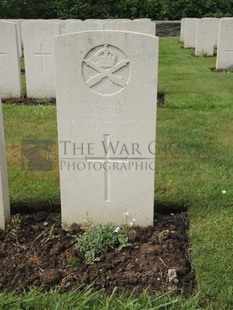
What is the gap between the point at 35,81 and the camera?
7703 millimetres

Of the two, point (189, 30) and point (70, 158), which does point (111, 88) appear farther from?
point (189, 30)

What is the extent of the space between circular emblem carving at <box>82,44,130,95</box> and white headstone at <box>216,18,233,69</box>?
786cm

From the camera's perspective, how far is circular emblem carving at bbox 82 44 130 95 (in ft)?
9.34

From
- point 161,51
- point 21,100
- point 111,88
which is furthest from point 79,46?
point 161,51

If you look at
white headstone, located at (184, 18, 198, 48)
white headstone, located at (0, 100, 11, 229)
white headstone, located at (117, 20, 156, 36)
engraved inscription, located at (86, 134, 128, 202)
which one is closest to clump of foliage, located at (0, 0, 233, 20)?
white headstone, located at (184, 18, 198, 48)

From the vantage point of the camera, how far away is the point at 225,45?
10289 millimetres

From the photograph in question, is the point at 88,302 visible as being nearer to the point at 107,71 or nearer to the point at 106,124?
the point at 106,124

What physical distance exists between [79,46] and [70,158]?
809 millimetres

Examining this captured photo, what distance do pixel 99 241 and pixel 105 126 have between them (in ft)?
2.70

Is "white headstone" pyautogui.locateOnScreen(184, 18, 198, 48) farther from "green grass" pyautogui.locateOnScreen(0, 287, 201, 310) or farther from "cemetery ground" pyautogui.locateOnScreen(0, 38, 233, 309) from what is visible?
"green grass" pyautogui.locateOnScreen(0, 287, 201, 310)

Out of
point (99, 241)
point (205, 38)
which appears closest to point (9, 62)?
point (99, 241)

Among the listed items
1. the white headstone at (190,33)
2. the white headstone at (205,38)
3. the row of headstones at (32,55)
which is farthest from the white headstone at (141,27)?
the white headstone at (190,33)

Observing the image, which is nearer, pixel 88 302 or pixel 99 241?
pixel 88 302

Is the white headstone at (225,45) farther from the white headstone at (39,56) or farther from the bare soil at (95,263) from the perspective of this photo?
the bare soil at (95,263)
